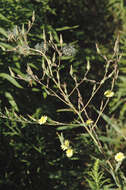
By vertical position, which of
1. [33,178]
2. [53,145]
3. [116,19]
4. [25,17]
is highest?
[116,19]

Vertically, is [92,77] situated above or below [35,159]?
above

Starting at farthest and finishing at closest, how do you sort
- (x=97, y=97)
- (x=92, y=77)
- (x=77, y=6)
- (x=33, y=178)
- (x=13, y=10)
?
(x=77, y=6) → (x=92, y=77) → (x=13, y=10) → (x=33, y=178) → (x=97, y=97)

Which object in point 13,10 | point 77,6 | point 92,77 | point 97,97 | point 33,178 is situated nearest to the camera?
point 97,97

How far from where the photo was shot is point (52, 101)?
108cm

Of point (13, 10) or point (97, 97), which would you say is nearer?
point (97, 97)

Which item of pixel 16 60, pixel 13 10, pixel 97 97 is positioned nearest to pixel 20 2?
pixel 13 10

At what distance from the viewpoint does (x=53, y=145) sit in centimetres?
102

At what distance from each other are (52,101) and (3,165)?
300 mm

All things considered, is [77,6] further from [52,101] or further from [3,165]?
[3,165]

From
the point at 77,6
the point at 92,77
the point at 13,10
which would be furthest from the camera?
the point at 77,6

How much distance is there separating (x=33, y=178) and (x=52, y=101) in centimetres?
→ 30

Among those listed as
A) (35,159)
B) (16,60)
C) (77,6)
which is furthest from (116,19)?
(35,159)

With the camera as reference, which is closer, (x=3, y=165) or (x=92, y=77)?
(x=3, y=165)

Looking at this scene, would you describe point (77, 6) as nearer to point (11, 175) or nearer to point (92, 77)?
point (92, 77)
